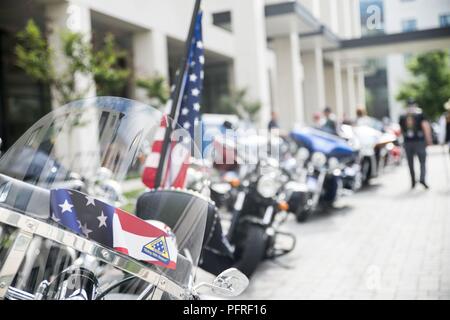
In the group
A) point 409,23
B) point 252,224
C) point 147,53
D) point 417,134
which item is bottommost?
point 252,224

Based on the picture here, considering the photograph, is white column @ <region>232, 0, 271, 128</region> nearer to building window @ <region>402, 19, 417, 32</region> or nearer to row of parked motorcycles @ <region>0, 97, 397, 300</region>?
building window @ <region>402, 19, 417, 32</region>

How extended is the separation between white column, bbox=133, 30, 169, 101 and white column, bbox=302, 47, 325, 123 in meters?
11.6

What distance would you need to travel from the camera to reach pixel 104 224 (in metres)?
1.73

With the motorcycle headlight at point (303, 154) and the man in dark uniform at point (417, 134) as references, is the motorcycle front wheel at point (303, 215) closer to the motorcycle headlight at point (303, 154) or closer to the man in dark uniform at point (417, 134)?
the motorcycle headlight at point (303, 154)

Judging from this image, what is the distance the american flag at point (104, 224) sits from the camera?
1.71 metres

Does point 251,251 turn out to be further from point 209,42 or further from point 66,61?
point 209,42

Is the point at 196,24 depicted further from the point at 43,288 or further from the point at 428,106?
the point at 428,106

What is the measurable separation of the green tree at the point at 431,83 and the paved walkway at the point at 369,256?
2.69 metres

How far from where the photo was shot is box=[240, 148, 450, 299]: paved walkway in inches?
160

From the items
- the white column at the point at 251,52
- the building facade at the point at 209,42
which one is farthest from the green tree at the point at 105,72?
the white column at the point at 251,52

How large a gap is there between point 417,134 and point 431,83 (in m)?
3.16

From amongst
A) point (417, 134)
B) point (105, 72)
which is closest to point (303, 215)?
point (417, 134)
